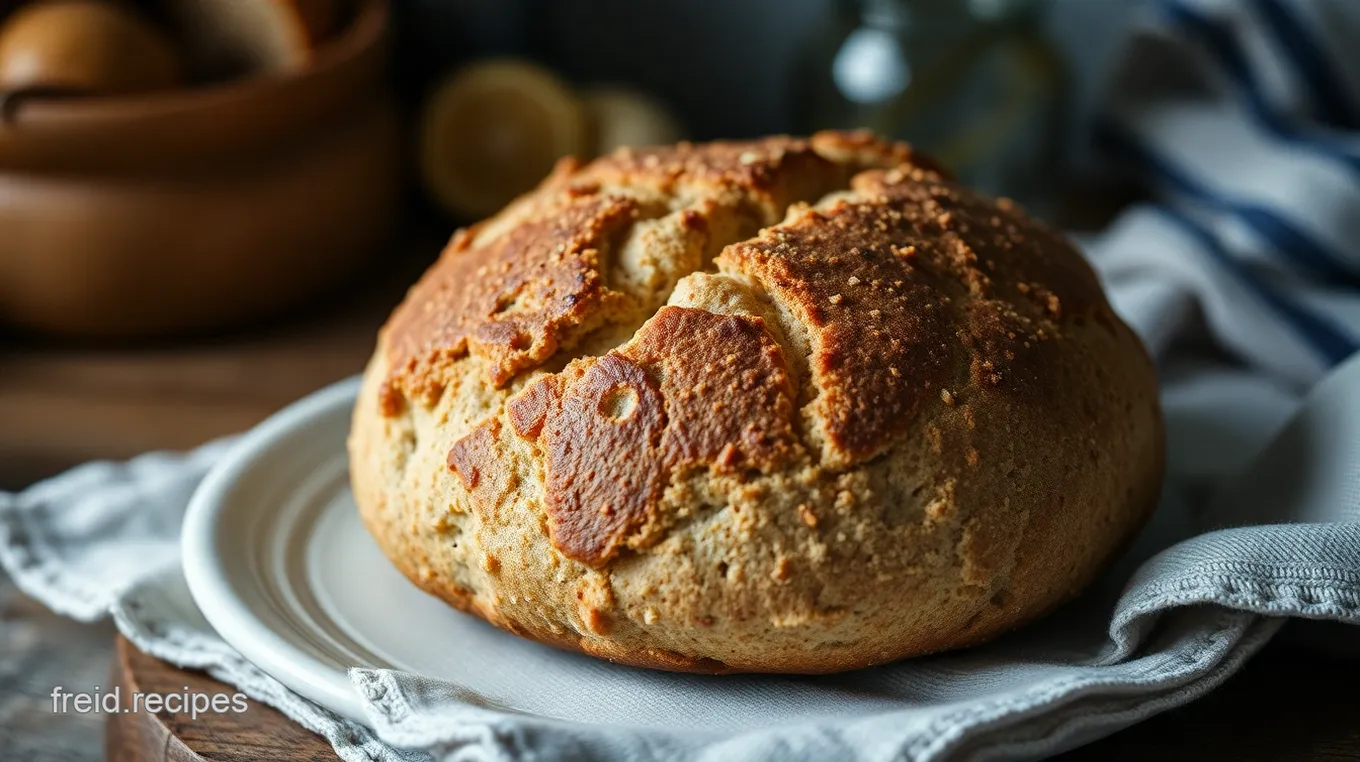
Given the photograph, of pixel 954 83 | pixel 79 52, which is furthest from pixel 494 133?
pixel 954 83

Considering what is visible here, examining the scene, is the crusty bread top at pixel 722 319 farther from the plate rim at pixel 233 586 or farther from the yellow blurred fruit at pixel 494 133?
the yellow blurred fruit at pixel 494 133

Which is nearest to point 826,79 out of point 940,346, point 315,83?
point 315,83

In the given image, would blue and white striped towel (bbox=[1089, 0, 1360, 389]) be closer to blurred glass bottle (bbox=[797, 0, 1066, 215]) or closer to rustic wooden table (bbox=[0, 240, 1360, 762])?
blurred glass bottle (bbox=[797, 0, 1066, 215])

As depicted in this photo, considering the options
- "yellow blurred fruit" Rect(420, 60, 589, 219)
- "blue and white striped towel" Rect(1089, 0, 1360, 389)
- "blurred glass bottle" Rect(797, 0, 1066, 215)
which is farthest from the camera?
"yellow blurred fruit" Rect(420, 60, 589, 219)

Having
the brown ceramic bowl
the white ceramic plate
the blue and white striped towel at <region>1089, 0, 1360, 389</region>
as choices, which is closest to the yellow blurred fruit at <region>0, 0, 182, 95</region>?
the brown ceramic bowl

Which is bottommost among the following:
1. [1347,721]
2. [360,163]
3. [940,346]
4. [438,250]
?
[438,250]

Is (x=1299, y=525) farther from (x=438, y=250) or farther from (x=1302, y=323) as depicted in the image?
(x=438, y=250)
